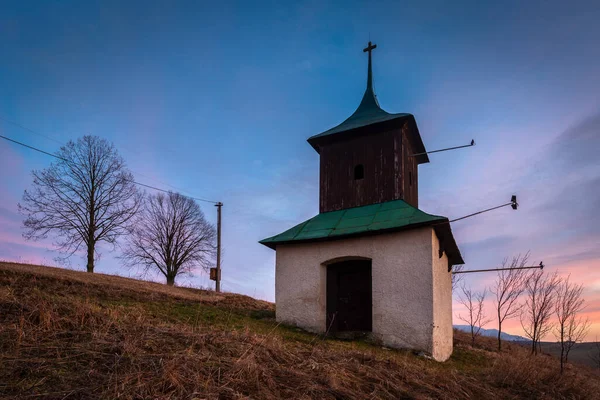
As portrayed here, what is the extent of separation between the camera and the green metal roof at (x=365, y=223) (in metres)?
11.6

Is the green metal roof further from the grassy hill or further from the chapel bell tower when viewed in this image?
the grassy hill

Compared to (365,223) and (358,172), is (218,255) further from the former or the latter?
(365,223)

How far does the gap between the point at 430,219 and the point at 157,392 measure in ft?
28.5

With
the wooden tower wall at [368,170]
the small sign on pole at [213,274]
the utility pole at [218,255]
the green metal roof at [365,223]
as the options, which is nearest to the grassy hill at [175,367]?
the green metal roof at [365,223]

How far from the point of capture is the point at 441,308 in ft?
41.3

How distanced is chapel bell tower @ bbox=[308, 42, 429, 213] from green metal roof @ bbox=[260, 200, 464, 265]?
0.51 metres

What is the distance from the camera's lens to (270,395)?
4535 mm

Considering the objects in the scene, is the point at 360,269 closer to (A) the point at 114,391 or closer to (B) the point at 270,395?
(B) the point at 270,395

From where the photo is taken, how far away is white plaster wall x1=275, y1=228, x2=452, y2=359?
36.8 feet

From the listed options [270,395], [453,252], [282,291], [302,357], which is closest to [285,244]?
[282,291]

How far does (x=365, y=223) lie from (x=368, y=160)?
2721 millimetres

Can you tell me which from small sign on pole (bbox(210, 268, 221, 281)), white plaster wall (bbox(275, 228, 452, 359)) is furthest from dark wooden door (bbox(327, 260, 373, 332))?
small sign on pole (bbox(210, 268, 221, 281))

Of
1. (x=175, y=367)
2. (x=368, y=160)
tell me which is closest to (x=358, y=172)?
(x=368, y=160)

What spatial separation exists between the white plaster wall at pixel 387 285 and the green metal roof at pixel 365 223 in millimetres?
319
